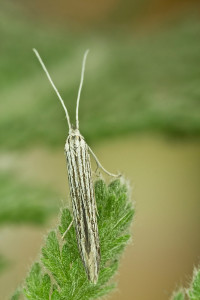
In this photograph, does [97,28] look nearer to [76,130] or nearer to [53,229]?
[76,130]

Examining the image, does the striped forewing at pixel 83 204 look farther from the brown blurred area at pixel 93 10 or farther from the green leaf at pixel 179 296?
the brown blurred area at pixel 93 10

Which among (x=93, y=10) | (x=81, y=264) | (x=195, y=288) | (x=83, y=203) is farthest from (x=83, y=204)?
(x=93, y=10)

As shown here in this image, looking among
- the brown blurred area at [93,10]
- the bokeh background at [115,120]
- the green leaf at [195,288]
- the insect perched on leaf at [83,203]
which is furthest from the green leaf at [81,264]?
the brown blurred area at [93,10]

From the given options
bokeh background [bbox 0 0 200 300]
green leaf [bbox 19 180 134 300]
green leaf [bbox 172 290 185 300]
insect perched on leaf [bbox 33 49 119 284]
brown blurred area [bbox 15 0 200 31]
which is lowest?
green leaf [bbox 172 290 185 300]

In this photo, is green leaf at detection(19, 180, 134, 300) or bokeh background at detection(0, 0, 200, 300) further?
bokeh background at detection(0, 0, 200, 300)

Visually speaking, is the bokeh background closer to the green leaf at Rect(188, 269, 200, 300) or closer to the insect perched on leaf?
the insect perched on leaf

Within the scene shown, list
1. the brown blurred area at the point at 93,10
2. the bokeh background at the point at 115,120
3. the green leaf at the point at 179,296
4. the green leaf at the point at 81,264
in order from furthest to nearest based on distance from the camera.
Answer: the brown blurred area at the point at 93,10 < the bokeh background at the point at 115,120 < the green leaf at the point at 81,264 < the green leaf at the point at 179,296

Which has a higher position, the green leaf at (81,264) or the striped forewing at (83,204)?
the striped forewing at (83,204)

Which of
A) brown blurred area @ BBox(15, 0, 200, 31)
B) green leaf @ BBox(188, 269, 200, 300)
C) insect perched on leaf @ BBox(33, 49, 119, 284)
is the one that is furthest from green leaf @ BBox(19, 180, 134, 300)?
brown blurred area @ BBox(15, 0, 200, 31)
